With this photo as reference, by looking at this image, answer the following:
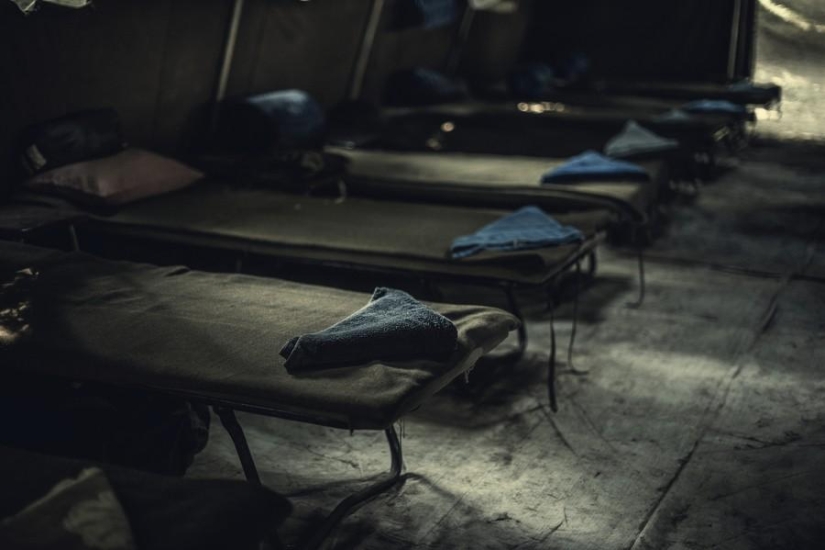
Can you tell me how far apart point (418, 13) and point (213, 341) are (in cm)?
496

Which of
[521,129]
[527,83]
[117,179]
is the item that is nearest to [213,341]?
[117,179]

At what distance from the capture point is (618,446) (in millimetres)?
2871

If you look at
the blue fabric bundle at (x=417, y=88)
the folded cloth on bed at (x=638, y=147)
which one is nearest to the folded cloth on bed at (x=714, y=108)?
the folded cloth on bed at (x=638, y=147)

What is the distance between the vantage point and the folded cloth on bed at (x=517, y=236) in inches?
129

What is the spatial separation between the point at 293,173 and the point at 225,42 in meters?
1.13

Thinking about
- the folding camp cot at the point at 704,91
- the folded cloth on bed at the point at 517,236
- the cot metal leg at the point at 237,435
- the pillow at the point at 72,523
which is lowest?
the folding camp cot at the point at 704,91

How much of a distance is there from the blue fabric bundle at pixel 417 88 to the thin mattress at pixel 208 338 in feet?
14.6

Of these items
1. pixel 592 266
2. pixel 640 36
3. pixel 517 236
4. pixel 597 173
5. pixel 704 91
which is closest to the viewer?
pixel 517 236

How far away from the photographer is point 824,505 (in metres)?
2.47

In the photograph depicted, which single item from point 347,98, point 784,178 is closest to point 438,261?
point 347,98

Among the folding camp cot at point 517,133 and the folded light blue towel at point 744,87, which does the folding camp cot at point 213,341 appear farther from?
the folded light blue towel at point 744,87

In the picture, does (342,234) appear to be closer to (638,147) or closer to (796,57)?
(638,147)

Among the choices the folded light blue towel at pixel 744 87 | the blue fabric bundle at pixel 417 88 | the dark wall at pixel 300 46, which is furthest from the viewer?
the folded light blue towel at pixel 744 87

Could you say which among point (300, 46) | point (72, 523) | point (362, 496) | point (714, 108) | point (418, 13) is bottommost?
point (362, 496)
